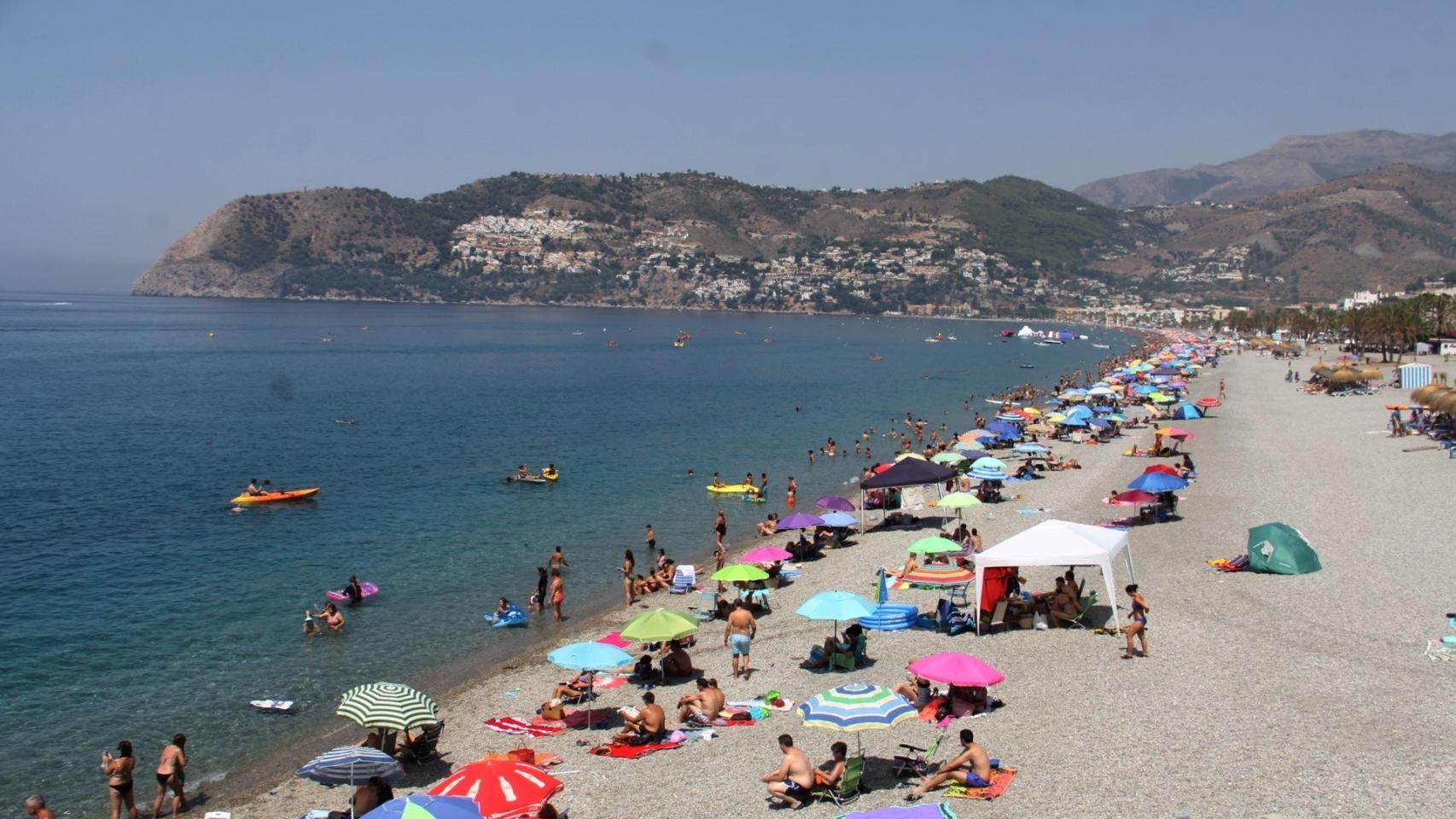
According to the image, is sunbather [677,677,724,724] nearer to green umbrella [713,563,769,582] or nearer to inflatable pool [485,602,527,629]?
green umbrella [713,563,769,582]

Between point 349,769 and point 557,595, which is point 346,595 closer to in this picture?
A: point 557,595

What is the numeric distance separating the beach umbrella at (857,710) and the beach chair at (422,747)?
512 centimetres

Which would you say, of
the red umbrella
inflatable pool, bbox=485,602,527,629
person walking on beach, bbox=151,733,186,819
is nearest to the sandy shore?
person walking on beach, bbox=151,733,186,819

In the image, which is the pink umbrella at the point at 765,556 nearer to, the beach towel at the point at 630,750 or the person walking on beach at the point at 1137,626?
the person walking on beach at the point at 1137,626

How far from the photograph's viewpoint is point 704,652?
17797mm

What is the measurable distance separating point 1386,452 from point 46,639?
36.7 meters

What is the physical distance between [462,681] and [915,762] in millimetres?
9347

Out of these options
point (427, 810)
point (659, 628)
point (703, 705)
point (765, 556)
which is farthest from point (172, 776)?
point (765, 556)

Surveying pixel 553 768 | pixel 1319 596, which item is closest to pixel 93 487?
pixel 553 768

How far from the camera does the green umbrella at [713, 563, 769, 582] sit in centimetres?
1930

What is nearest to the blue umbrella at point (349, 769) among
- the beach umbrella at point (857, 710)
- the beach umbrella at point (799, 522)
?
the beach umbrella at point (857, 710)

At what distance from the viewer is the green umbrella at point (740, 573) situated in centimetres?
1930

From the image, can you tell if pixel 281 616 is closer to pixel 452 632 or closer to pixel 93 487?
pixel 452 632

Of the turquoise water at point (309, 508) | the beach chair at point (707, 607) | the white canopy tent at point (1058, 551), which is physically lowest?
the turquoise water at point (309, 508)
